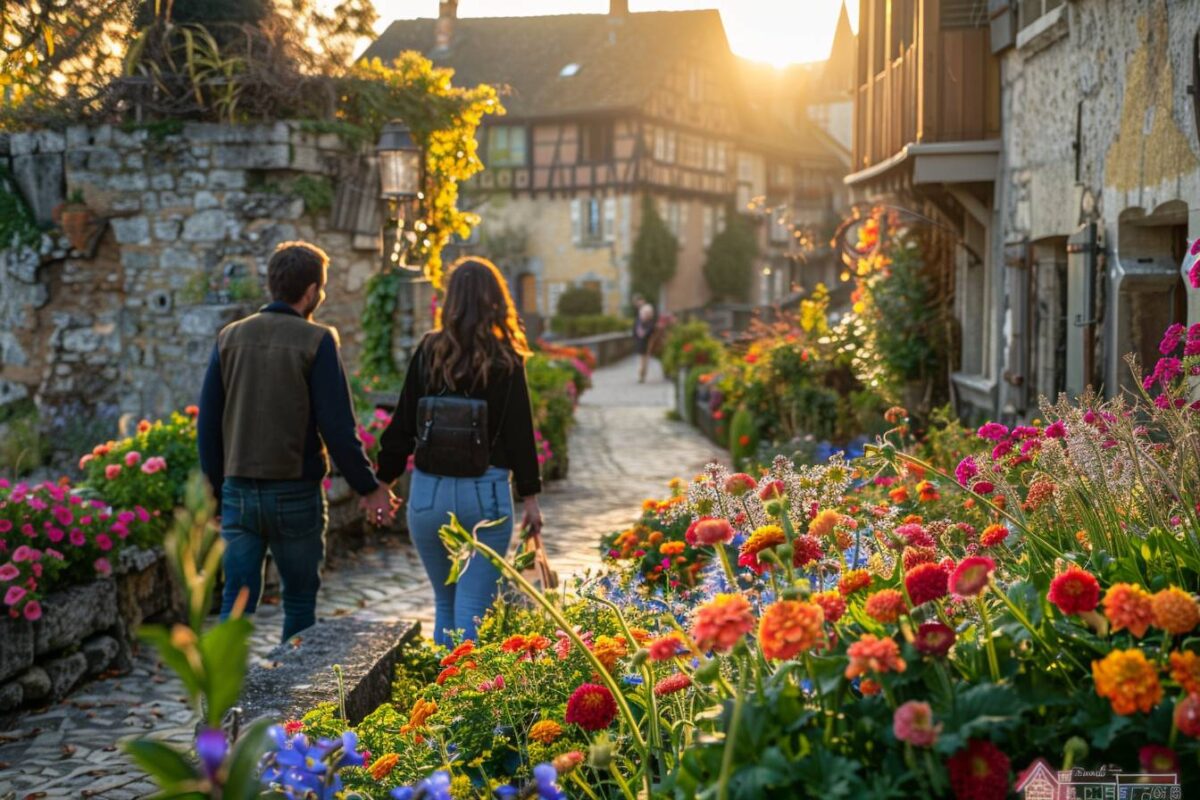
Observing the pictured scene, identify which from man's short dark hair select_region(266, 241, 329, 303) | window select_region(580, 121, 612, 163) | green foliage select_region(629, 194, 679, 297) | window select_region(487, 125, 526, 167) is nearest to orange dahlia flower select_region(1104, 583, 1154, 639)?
man's short dark hair select_region(266, 241, 329, 303)

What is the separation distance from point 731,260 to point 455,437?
37.1 meters

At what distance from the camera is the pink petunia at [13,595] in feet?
16.5

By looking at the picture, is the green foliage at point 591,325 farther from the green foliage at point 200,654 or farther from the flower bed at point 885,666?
the green foliage at point 200,654

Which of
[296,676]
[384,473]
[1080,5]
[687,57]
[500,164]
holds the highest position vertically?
[687,57]

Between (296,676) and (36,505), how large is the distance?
6.93 feet

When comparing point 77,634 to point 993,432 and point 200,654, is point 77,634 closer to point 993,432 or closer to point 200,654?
point 993,432

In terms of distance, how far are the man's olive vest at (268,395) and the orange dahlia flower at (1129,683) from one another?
3.57m

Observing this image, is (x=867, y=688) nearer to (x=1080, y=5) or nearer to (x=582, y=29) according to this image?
(x=1080, y=5)

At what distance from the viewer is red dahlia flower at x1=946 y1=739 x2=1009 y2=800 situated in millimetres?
1702

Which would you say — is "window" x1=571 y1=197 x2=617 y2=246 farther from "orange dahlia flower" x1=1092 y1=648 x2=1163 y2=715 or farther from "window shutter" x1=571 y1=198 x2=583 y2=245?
"orange dahlia flower" x1=1092 y1=648 x2=1163 y2=715

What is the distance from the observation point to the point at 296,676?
4016 millimetres

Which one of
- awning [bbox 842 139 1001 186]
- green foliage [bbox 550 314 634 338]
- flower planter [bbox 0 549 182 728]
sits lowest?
flower planter [bbox 0 549 182 728]

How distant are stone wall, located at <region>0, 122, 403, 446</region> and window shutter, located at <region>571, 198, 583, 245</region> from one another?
1041 inches

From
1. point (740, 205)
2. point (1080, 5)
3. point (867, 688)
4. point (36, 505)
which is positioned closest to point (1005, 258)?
point (1080, 5)
